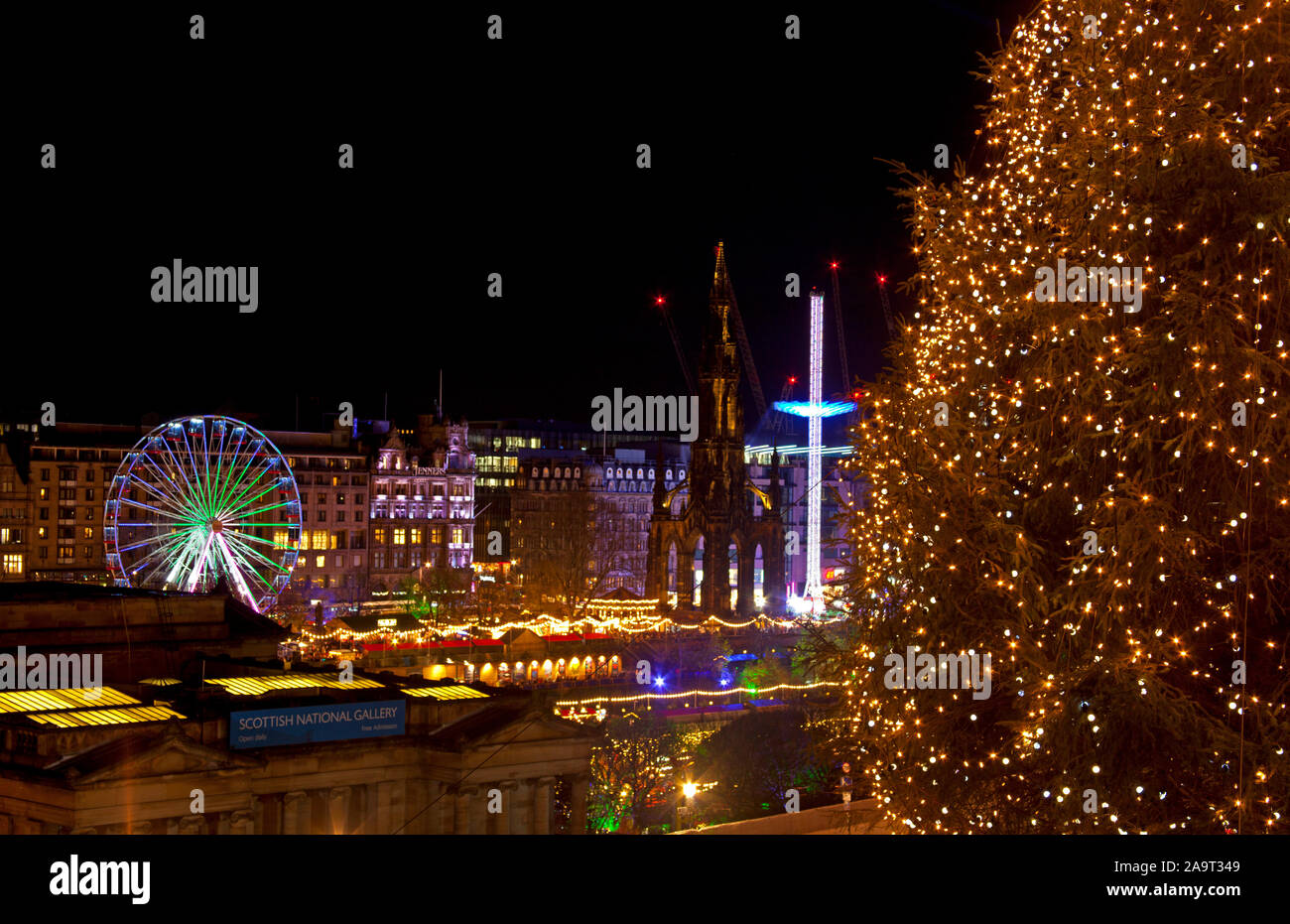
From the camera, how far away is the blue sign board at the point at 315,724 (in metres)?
22.3

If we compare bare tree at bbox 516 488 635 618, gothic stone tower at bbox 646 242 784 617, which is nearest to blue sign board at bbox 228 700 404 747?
bare tree at bbox 516 488 635 618

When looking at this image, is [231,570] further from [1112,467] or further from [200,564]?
[1112,467]

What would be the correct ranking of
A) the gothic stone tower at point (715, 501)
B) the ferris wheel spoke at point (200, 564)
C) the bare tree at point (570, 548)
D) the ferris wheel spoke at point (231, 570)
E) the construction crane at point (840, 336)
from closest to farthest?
the ferris wheel spoke at point (200, 564) → the ferris wheel spoke at point (231, 570) → the gothic stone tower at point (715, 501) → the bare tree at point (570, 548) → the construction crane at point (840, 336)

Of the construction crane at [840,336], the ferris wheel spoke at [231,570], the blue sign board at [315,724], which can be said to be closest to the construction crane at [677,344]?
the construction crane at [840,336]

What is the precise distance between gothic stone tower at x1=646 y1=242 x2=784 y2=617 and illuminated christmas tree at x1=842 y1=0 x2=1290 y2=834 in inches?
2580

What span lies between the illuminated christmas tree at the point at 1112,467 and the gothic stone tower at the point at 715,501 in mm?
65525

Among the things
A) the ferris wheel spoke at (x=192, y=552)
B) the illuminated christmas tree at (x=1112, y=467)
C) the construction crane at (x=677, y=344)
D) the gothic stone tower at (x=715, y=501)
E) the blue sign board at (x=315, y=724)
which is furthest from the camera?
the construction crane at (x=677, y=344)

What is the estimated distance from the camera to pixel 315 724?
76.5 feet

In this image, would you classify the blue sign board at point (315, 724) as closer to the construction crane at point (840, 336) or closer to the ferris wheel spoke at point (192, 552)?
the ferris wheel spoke at point (192, 552)

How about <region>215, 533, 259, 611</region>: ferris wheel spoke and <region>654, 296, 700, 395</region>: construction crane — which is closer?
<region>215, 533, 259, 611</region>: ferris wheel spoke

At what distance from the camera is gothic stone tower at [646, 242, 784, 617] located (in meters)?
78.8

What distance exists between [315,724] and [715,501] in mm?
58027

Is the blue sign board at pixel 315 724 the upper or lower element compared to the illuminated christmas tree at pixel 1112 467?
lower

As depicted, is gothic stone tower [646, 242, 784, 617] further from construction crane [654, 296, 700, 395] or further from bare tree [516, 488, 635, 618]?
construction crane [654, 296, 700, 395]
